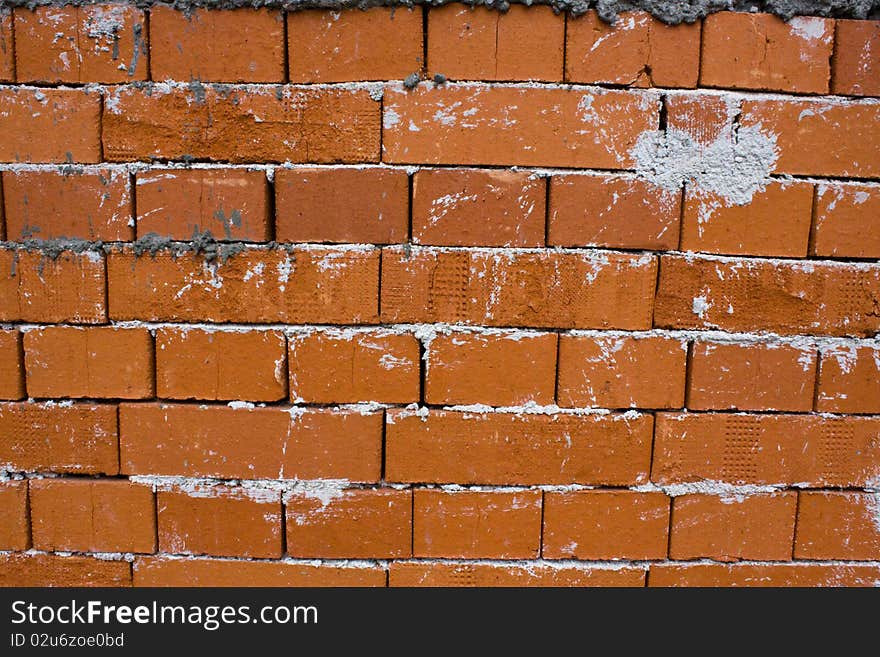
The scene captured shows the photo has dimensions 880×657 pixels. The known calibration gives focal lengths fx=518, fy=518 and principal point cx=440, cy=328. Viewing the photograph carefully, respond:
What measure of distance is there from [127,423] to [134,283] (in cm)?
43

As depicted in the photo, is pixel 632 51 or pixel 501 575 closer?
pixel 632 51

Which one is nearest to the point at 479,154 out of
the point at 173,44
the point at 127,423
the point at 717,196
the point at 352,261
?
the point at 352,261

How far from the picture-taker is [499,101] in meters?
1.50

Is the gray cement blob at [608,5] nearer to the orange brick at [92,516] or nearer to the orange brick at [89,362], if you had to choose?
the orange brick at [89,362]

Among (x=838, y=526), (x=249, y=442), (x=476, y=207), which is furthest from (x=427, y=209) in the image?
(x=838, y=526)

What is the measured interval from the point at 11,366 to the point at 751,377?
7.41 ft

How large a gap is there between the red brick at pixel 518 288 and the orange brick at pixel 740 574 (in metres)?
0.81

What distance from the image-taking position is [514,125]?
151cm

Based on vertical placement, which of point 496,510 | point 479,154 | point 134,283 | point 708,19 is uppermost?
point 708,19

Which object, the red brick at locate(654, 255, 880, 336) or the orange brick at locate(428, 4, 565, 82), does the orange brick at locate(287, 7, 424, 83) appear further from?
the red brick at locate(654, 255, 880, 336)

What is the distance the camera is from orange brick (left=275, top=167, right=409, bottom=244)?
1.52 meters

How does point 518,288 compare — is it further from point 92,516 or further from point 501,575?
point 92,516

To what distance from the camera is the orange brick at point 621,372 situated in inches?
61.9

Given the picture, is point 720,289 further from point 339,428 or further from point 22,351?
point 22,351
